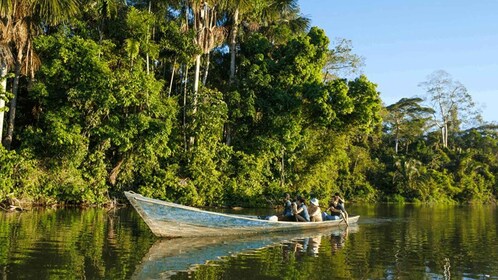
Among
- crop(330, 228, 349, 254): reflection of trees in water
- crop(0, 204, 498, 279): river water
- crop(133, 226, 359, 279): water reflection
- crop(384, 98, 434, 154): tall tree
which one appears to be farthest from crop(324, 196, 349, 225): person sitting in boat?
crop(384, 98, 434, 154): tall tree

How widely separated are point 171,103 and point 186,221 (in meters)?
16.0

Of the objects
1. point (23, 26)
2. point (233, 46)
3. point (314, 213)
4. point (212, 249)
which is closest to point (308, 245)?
point (212, 249)

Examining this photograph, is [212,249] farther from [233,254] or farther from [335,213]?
[335,213]

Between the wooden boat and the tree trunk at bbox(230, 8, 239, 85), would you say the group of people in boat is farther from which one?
the tree trunk at bbox(230, 8, 239, 85)

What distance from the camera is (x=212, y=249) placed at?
12.5 meters

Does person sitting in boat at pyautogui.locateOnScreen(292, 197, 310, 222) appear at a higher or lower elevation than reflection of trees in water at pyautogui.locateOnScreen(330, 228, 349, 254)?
higher

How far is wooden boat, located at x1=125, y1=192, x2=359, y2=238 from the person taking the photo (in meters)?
13.3

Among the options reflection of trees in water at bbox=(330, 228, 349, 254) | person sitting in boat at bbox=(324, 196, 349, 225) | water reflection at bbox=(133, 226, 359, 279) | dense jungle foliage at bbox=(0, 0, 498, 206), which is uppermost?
dense jungle foliage at bbox=(0, 0, 498, 206)

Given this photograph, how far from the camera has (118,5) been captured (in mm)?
Result: 28312

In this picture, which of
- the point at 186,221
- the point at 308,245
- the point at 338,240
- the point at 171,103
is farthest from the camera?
the point at 171,103

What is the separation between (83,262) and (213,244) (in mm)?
4147

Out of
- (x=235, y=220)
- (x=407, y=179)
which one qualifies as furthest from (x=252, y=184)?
(x=407, y=179)

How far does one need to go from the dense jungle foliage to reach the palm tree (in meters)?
0.06

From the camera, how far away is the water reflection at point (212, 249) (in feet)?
32.1
